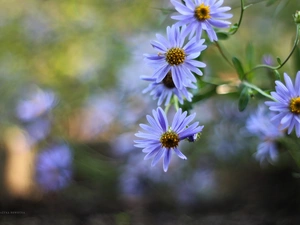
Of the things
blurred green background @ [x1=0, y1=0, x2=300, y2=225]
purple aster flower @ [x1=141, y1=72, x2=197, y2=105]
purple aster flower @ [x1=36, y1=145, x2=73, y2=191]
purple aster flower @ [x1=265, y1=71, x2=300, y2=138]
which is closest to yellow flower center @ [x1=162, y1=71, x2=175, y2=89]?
purple aster flower @ [x1=141, y1=72, x2=197, y2=105]

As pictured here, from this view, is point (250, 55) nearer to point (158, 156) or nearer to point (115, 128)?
point (158, 156)

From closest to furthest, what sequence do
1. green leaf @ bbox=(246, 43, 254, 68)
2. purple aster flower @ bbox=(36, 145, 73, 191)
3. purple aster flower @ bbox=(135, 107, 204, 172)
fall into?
purple aster flower @ bbox=(135, 107, 204, 172)
green leaf @ bbox=(246, 43, 254, 68)
purple aster flower @ bbox=(36, 145, 73, 191)

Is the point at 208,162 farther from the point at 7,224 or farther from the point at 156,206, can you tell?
the point at 7,224

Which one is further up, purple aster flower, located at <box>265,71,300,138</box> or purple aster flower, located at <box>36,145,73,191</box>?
purple aster flower, located at <box>36,145,73,191</box>

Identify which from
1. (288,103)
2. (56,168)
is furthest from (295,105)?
(56,168)

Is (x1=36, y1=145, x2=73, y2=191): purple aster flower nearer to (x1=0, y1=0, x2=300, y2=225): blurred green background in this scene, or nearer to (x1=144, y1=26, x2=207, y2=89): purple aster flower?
(x1=0, y1=0, x2=300, y2=225): blurred green background

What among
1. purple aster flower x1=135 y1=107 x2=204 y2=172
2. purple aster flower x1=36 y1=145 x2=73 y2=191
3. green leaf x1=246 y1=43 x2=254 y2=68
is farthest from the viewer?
purple aster flower x1=36 y1=145 x2=73 y2=191

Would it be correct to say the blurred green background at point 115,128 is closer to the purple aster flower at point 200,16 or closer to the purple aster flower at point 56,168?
the purple aster flower at point 56,168
